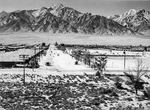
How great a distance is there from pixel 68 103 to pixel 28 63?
104 feet

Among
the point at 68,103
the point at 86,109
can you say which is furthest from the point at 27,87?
the point at 86,109

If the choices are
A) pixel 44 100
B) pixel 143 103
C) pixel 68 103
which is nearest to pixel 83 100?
pixel 68 103

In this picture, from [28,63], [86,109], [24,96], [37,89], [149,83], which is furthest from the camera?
[28,63]

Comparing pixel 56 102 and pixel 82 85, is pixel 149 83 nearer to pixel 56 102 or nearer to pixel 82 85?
pixel 82 85

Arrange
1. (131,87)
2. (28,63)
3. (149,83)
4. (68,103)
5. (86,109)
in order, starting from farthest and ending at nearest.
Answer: (28,63)
(149,83)
(131,87)
(68,103)
(86,109)

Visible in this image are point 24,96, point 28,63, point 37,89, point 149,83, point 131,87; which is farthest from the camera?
point 28,63

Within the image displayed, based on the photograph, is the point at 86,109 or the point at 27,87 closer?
the point at 86,109

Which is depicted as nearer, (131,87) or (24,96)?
(24,96)

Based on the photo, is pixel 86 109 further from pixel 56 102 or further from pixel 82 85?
pixel 82 85

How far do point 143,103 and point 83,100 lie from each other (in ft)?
22.9

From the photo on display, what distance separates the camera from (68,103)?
24.5 m

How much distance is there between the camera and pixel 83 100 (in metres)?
25.9

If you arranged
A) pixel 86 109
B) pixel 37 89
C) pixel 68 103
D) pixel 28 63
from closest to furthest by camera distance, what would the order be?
pixel 86 109, pixel 68 103, pixel 37 89, pixel 28 63

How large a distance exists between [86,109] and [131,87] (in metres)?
13.6
